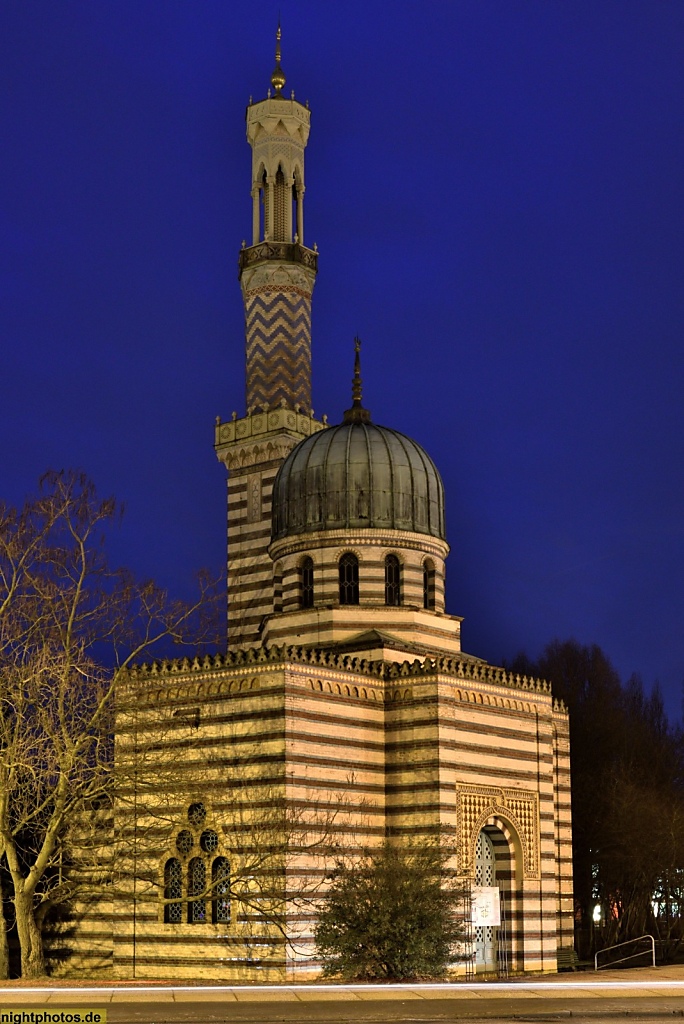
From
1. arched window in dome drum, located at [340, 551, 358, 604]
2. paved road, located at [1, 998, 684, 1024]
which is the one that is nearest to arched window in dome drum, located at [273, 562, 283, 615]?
arched window in dome drum, located at [340, 551, 358, 604]

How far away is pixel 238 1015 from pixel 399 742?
1726 centimetres

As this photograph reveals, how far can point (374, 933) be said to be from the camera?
2984 cm

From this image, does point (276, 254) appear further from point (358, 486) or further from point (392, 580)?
point (392, 580)

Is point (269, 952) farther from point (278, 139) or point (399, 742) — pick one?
point (278, 139)

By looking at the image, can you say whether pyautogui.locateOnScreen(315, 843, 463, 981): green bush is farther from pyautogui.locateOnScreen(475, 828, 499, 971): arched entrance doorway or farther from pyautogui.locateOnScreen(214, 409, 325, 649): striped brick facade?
pyautogui.locateOnScreen(214, 409, 325, 649): striped brick facade

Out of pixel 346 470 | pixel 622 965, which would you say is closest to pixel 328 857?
pixel 346 470

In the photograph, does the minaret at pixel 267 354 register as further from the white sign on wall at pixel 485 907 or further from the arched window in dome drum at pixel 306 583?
the white sign on wall at pixel 485 907

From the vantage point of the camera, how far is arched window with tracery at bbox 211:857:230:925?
3519cm

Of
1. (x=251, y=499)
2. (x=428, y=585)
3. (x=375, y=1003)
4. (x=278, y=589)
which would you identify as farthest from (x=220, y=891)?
(x=251, y=499)

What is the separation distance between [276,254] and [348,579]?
18.4 m

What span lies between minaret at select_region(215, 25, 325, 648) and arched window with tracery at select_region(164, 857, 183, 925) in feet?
47.5

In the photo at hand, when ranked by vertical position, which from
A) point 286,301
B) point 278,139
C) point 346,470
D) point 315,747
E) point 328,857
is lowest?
point 328,857

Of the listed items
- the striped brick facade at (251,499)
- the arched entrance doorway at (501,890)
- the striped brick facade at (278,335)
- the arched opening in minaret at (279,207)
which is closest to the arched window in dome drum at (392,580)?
the arched entrance doorway at (501,890)

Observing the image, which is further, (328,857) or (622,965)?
(622,965)
